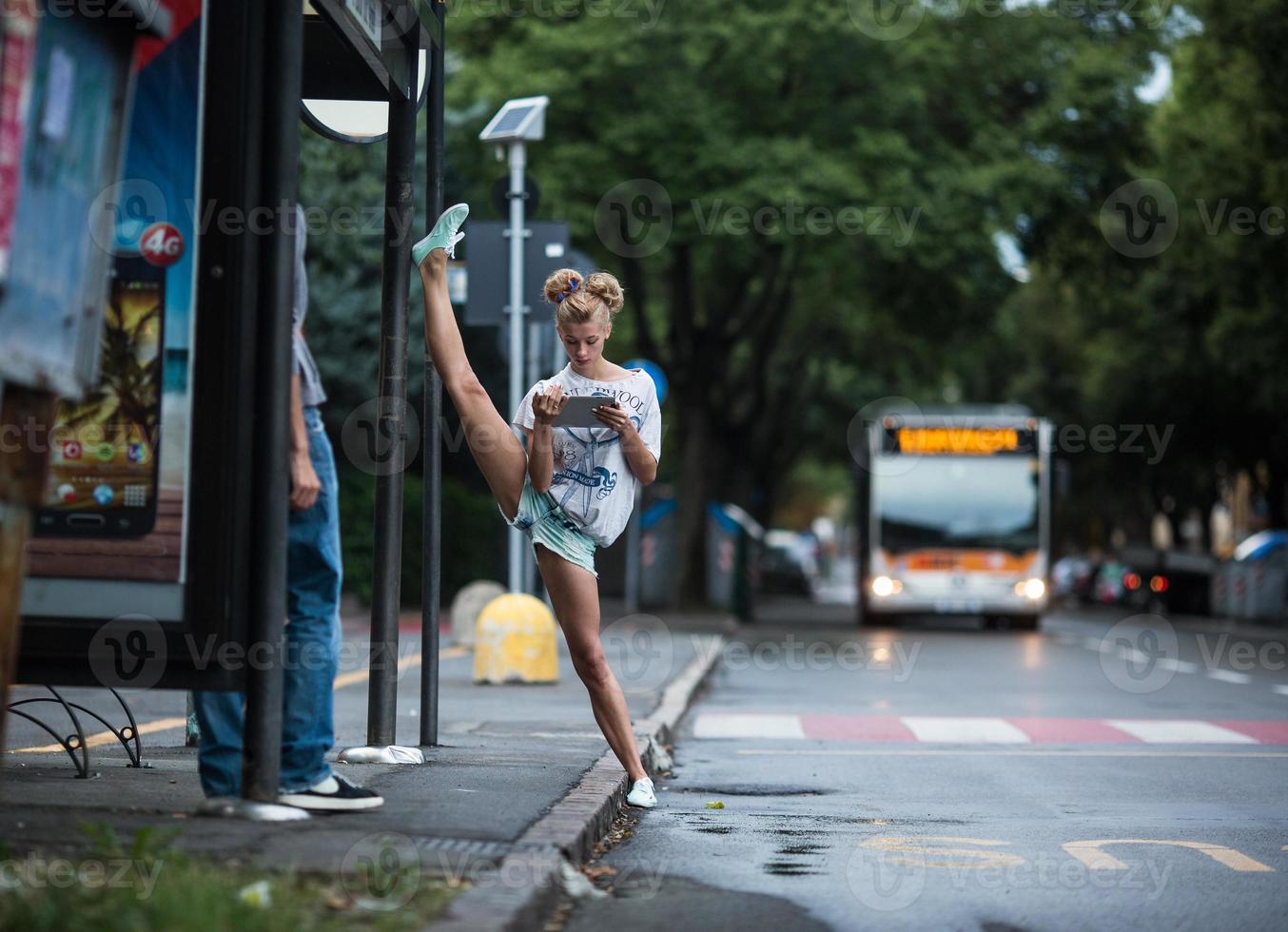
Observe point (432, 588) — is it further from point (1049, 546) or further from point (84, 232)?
point (1049, 546)

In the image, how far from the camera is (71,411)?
579 cm

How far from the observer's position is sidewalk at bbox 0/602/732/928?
5.31 meters

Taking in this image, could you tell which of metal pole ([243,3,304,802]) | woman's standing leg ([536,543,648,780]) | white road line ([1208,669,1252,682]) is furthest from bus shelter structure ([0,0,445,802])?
white road line ([1208,669,1252,682])

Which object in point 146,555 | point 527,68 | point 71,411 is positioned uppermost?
point 527,68

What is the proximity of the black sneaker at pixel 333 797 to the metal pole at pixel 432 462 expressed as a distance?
2.37 metres

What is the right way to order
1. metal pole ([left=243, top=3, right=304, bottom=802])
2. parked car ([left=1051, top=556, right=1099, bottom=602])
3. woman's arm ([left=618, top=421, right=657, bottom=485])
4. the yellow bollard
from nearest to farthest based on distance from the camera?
1. metal pole ([left=243, top=3, right=304, bottom=802])
2. woman's arm ([left=618, top=421, right=657, bottom=485])
3. the yellow bollard
4. parked car ([left=1051, top=556, right=1099, bottom=602])

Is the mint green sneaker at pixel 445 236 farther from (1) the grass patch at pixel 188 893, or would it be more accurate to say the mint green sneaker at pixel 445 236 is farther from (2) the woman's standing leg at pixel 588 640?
(1) the grass patch at pixel 188 893

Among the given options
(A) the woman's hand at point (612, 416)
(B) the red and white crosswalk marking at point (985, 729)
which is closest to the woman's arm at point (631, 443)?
(A) the woman's hand at point (612, 416)

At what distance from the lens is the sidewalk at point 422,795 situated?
5.31m

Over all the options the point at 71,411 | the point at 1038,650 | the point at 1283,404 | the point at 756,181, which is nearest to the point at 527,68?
the point at 756,181

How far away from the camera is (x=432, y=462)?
28.7 ft

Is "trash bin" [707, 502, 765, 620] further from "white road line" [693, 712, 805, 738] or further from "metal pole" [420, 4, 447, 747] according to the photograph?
"metal pole" [420, 4, 447, 747]

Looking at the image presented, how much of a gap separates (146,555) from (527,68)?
23877 millimetres

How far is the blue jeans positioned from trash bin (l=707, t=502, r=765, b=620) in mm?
23853
